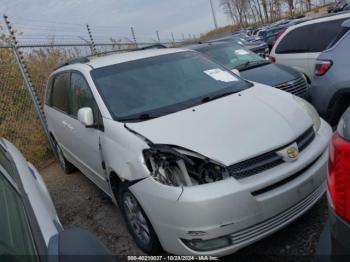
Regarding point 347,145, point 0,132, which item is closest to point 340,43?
point 347,145

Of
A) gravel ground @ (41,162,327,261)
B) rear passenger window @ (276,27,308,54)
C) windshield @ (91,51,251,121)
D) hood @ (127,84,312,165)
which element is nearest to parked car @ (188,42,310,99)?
rear passenger window @ (276,27,308,54)

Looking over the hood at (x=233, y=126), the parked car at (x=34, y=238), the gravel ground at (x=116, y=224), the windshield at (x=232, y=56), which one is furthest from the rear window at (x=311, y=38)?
the parked car at (x=34, y=238)

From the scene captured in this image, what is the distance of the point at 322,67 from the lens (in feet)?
15.6

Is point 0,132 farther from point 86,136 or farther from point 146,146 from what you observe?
point 146,146

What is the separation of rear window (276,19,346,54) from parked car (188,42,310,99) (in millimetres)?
454

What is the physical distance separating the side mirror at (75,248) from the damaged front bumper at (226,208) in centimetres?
111

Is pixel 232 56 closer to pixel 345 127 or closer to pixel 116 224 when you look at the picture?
pixel 116 224

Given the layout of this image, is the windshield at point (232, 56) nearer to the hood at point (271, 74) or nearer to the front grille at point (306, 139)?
the hood at point (271, 74)

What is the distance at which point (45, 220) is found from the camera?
6.32 ft

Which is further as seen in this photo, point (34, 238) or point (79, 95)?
point (79, 95)

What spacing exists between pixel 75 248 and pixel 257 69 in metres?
5.82

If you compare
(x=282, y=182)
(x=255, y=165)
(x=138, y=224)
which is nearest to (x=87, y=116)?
(x=138, y=224)

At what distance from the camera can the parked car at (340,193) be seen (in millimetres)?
1471

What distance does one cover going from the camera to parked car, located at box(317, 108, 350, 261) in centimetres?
147
